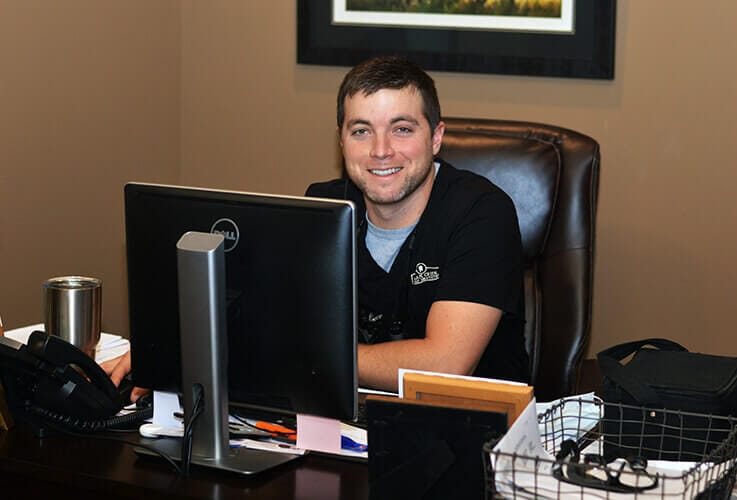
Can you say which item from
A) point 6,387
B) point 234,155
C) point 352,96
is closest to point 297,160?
point 234,155

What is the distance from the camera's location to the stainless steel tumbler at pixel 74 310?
7.00ft

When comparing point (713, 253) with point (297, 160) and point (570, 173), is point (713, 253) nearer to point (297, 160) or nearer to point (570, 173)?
point (570, 173)

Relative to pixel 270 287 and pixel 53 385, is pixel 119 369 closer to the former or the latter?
pixel 53 385

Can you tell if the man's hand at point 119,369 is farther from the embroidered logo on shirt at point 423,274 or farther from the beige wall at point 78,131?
the beige wall at point 78,131

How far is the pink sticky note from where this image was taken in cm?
190

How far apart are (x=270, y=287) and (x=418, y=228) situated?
2.53 ft

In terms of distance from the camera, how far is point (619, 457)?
174cm

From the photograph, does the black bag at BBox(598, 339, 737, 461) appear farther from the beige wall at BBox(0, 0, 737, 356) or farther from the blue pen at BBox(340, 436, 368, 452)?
the beige wall at BBox(0, 0, 737, 356)

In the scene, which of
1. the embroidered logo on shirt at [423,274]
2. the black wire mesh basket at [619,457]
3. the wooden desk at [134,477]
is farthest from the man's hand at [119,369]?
the black wire mesh basket at [619,457]

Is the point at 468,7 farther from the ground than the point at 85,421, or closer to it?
farther from the ground

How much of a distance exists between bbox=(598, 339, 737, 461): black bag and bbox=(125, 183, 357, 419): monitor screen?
16.3 inches

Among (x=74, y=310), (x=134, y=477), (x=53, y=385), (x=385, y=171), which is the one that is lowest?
(x=134, y=477)

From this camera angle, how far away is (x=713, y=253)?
3213 millimetres

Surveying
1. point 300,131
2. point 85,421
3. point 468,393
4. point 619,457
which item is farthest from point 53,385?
point 300,131
